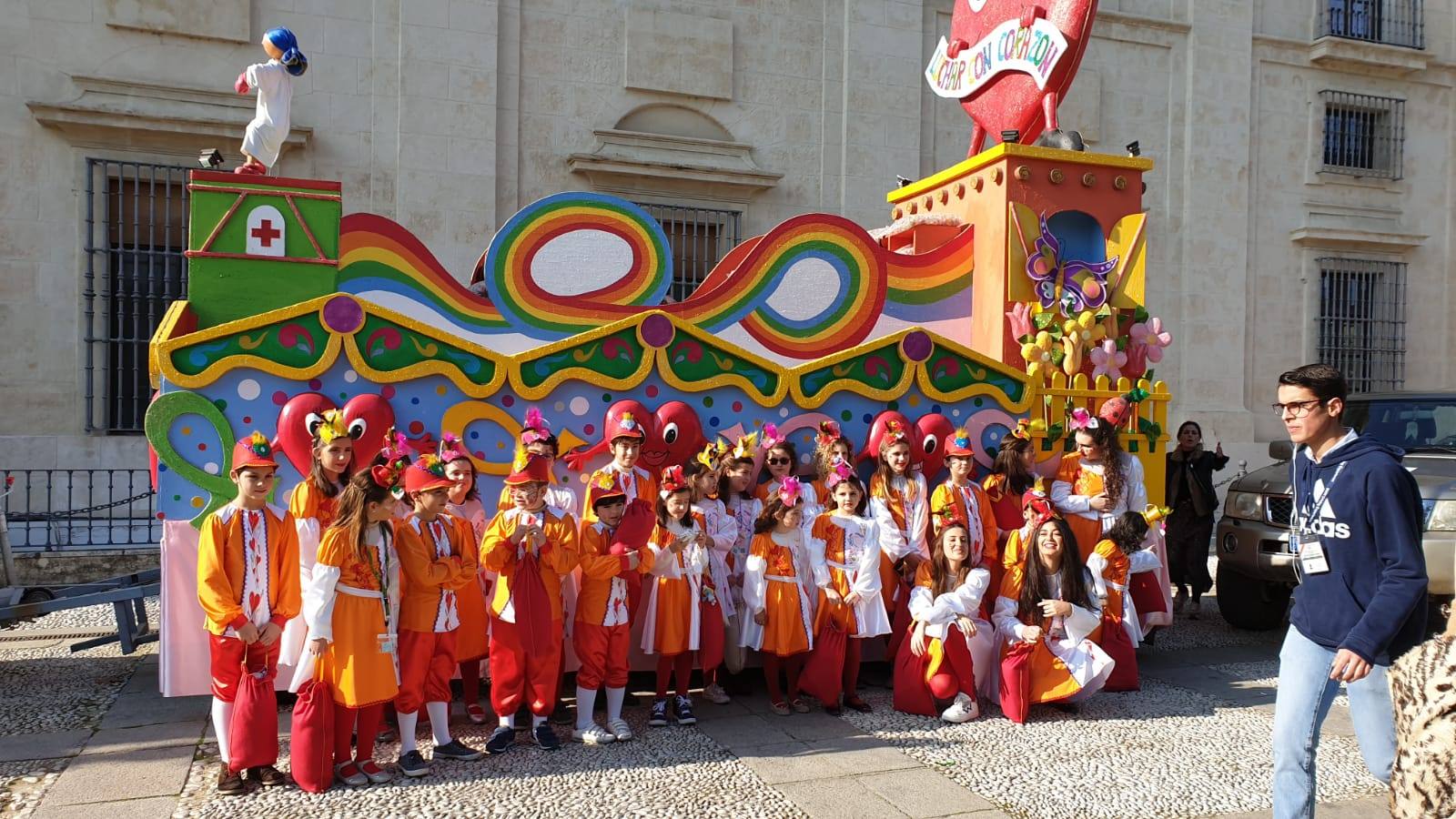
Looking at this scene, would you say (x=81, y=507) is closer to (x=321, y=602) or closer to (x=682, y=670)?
(x=321, y=602)

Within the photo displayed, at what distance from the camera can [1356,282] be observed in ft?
56.4

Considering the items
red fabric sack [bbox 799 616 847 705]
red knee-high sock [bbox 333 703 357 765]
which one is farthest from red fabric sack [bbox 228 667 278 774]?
red fabric sack [bbox 799 616 847 705]

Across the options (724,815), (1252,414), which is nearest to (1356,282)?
(1252,414)

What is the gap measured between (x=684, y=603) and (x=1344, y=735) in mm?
3566

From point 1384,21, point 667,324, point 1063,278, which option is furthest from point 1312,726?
point 1384,21

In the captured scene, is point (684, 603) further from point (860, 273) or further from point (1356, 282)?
point (1356, 282)

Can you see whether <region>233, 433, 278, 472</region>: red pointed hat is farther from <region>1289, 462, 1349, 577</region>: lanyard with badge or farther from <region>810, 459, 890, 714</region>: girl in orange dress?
<region>1289, 462, 1349, 577</region>: lanyard with badge

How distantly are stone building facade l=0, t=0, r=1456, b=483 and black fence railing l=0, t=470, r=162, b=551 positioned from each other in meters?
0.25

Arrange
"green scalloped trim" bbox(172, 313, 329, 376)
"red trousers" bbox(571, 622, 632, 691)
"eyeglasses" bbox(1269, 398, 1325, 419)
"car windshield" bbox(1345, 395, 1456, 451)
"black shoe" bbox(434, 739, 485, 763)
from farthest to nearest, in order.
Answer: "car windshield" bbox(1345, 395, 1456, 451) < "green scalloped trim" bbox(172, 313, 329, 376) < "red trousers" bbox(571, 622, 632, 691) < "black shoe" bbox(434, 739, 485, 763) < "eyeglasses" bbox(1269, 398, 1325, 419)

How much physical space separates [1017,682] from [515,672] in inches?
107

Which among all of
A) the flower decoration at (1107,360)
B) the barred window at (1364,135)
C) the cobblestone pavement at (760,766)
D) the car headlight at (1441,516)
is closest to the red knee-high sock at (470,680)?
the cobblestone pavement at (760,766)

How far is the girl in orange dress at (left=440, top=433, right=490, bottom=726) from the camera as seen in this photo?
5406 millimetres

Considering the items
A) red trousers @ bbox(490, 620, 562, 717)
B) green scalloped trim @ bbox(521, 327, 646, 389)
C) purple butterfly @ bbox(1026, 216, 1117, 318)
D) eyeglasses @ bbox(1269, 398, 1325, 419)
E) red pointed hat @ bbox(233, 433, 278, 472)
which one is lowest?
red trousers @ bbox(490, 620, 562, 717)

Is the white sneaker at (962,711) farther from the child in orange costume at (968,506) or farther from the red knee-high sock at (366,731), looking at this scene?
the red knee-high sock at (366,731)
